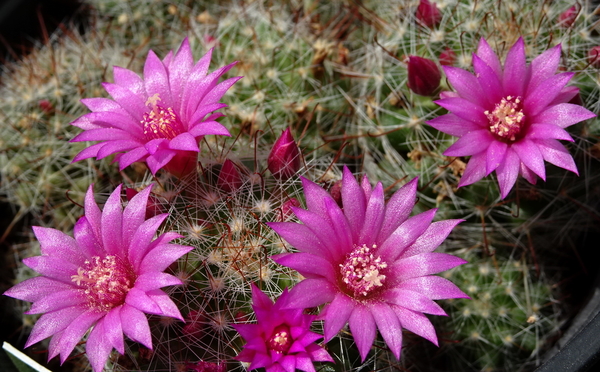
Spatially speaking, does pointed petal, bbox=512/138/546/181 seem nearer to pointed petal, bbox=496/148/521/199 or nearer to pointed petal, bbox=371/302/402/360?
pointed petal, bbox=496/148/521/199

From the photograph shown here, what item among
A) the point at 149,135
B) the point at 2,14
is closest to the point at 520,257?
the point at 149,135

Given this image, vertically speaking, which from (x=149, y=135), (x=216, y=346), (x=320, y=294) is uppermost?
(x=149, y=135)

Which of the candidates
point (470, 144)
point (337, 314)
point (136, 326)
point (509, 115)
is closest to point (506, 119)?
point (509, 115)

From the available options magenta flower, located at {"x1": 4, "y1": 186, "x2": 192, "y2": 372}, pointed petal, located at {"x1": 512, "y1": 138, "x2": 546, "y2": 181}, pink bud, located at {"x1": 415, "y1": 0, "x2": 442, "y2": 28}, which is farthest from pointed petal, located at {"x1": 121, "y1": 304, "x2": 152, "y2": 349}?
pink bud, located at {"x1": 415, "y1": 0, "x2": 442, "y2": 28}

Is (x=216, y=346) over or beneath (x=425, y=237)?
beneath

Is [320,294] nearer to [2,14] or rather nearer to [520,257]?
[520,257]

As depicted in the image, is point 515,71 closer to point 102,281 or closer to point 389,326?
point 389,326
